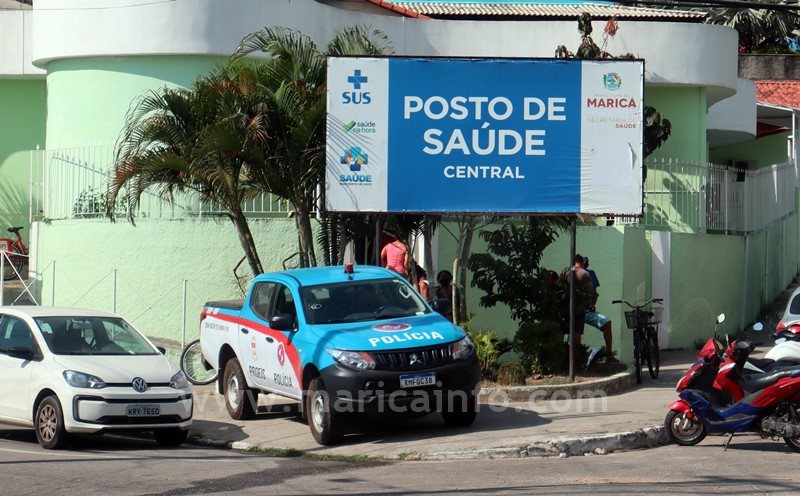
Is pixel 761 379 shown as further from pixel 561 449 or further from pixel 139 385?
pixel 139 385

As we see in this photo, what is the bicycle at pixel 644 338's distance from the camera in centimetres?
1641

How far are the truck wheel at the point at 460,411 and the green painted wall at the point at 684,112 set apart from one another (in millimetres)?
12960

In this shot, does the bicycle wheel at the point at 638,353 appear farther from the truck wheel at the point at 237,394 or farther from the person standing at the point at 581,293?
the truck wheel at the point at 237,394

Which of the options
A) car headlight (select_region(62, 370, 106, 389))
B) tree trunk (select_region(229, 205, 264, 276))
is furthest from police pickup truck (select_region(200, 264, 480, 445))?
tree trunk (select_region(229, 205, 264, 276))

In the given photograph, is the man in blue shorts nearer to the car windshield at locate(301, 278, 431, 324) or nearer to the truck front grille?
the car windshield at locate(301, 278, 431, 324)

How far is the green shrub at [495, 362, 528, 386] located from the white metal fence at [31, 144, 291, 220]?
16.7 feet

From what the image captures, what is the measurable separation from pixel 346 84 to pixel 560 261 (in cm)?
510

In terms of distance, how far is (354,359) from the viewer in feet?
39.8

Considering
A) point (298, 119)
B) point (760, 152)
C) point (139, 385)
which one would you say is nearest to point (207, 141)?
point (298, 119)

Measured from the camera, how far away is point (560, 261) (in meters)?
18.6

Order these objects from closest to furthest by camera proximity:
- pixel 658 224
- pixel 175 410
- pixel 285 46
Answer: pixel 175 410
pixel 285 46
pixel 658 224

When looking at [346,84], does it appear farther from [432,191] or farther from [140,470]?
[140,470]

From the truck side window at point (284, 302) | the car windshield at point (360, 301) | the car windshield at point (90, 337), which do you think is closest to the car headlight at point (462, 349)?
the car windshield at point (360, 301)

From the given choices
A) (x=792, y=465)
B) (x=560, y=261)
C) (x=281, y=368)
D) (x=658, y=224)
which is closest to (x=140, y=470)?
(x=281, y=368)
